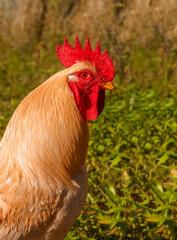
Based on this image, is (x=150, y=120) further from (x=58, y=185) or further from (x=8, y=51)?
(x=8, y=51)

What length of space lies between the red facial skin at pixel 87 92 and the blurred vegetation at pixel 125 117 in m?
0.99

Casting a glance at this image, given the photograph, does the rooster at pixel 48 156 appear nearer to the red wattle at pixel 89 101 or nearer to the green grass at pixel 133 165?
the red wattle at pixel 89 101

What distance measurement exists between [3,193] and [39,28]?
8251mm

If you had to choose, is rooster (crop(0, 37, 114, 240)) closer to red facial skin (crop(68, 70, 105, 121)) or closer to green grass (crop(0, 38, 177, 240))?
red facial skin (crop(68, 70, 105, 121))

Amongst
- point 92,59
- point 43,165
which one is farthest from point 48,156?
point 92,59

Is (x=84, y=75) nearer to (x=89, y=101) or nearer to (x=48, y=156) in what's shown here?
(x=89, y=101)

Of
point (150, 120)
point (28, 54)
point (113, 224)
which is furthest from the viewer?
point (28, 54)

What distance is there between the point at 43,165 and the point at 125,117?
2391 mm

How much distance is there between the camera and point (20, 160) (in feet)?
7.68

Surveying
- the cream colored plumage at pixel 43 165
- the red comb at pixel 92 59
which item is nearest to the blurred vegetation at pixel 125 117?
the cream colored plumage at pixel 43 165

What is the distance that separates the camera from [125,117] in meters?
4.57

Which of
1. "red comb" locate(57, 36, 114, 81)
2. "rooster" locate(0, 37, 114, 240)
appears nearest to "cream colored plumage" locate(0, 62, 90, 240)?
"rooster" locate(0, 37, 114, 240)

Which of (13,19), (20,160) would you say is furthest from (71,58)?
(13,19)

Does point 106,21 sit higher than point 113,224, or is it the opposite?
point 106,21
